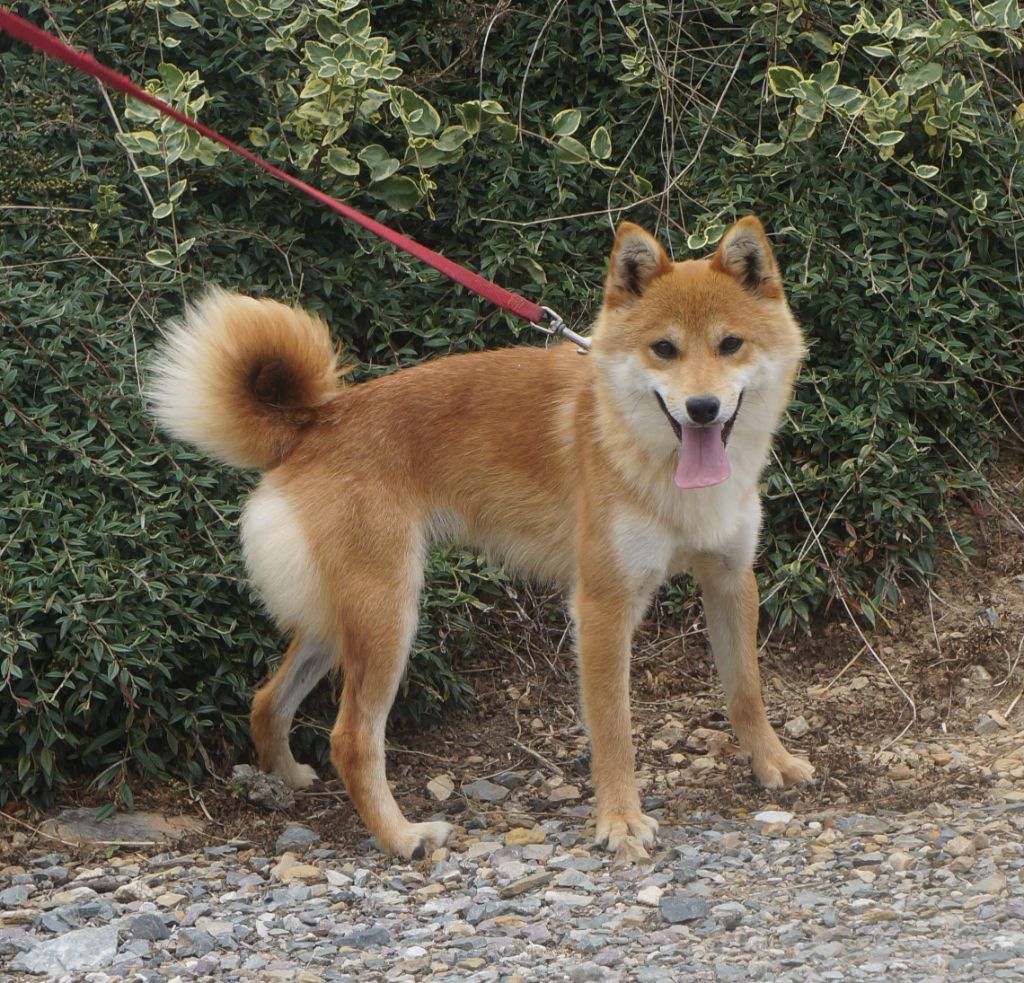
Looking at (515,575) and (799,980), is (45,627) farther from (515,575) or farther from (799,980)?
(799,980)

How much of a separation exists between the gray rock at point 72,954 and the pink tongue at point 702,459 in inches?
73.4

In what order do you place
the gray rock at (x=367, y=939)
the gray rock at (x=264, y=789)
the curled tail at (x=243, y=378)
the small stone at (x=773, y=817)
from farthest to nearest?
the gray rock at (x=264, y=789) < the curled tail at (x=243, y=378) < the small stone at (x=773, y=817) < the gray rock at (x=367, y=939)

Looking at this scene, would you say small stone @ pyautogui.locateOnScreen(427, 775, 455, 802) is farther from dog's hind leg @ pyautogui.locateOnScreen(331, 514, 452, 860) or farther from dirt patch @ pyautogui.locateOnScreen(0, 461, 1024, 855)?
dog's hind leg @ pyautogui.locateOnScreen(331, 514, 452, 860)

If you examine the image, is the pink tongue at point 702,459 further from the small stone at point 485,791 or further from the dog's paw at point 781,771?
the small stone at point 485,791

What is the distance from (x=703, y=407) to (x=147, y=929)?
76.3 inches

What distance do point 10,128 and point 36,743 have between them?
97.3 inches

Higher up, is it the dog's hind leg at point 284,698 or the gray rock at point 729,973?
the dog's hind leg at point 284,698

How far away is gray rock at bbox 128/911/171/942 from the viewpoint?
346cm

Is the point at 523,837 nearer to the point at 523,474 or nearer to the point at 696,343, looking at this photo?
the point at 523,474

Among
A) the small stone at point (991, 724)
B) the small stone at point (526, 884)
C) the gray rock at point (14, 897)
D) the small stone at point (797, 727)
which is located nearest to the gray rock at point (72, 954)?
the gray rock at point (14, 897)

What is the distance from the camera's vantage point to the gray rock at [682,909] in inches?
130

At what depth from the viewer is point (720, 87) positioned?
5734 millimetres

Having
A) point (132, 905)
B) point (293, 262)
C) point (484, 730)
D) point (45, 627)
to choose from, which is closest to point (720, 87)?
point (293, 262)

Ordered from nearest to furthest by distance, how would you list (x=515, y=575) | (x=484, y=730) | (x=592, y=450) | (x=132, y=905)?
(x=132, y=905) → (x=592, y=450) → (x=515, y=575) → (x=484, y=730)
